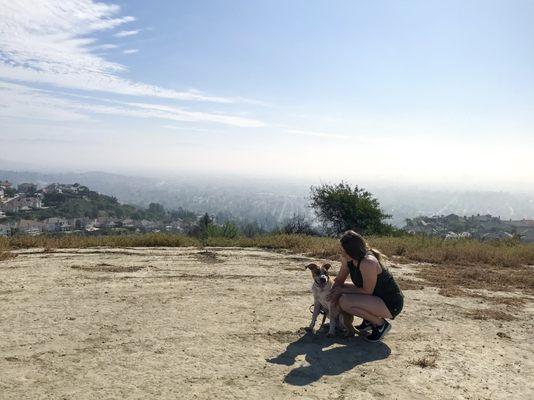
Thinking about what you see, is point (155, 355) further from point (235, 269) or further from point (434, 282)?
point (434, 282)

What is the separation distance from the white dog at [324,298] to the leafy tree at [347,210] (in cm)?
1814

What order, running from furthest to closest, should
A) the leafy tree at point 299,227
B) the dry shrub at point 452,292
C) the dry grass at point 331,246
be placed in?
the leafy tree at point 299,227 → the dry grass at point 331,246 → the dry shrub at point 452,292

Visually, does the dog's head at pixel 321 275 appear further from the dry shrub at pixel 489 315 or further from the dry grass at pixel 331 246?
the dry grass at pixel 331 246

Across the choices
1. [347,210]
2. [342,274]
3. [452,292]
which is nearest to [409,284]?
[452,292]

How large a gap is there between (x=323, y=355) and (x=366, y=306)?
35.4 inches

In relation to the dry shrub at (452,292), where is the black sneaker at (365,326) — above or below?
above

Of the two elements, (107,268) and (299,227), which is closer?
(107,268)

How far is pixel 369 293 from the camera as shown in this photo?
5875 millimetres

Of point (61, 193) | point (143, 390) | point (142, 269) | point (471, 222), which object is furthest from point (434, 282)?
point (61, 193)

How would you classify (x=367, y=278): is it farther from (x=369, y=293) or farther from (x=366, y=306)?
(x=366, y=306)

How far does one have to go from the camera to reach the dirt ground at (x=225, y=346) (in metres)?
4.43

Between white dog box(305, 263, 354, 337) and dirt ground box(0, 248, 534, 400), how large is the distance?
0.70 ft

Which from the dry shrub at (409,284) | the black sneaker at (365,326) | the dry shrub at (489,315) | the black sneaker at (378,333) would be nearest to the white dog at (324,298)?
the black sneaker at (365,326)

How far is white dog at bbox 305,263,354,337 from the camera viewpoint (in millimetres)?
5832
